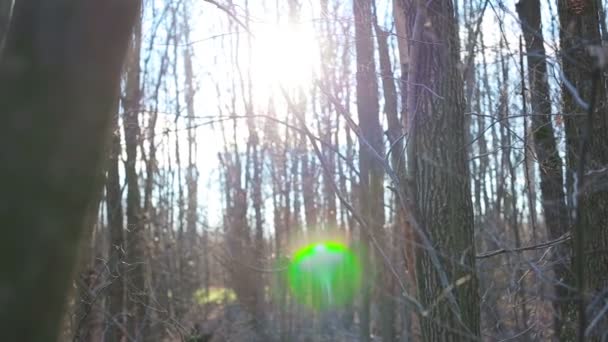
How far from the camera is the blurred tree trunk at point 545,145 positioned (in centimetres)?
456

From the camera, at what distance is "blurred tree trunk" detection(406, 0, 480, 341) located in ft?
11.5

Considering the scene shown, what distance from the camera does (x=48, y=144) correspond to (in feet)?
4.93

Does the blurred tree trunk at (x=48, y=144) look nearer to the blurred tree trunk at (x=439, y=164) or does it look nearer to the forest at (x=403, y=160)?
the forest at (x=403, y=160)

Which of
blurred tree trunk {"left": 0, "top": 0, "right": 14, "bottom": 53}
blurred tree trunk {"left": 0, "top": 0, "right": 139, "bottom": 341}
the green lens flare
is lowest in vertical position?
the green lens flare

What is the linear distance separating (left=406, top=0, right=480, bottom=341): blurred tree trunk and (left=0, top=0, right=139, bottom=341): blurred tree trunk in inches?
91.6

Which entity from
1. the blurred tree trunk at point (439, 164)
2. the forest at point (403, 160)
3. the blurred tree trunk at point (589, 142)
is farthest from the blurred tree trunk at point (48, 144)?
the blurred tree trunk at point (589, 142)

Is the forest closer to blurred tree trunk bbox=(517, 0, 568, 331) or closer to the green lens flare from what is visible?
blurred tree trunk bbox=(517, 0, 568, 331)

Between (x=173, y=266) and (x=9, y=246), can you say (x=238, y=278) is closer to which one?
(x=173, y=266)

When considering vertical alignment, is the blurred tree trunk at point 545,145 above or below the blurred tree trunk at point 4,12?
below

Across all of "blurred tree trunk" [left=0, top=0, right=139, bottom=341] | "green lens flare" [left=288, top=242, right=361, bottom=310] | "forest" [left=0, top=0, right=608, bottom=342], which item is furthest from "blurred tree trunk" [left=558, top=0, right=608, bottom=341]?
"green lens flare" [left=288, top=242, right=361, bottom=310]

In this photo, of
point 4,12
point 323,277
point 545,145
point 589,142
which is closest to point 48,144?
point 4,12

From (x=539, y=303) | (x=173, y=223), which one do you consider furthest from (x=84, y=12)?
(x=173, y=223)

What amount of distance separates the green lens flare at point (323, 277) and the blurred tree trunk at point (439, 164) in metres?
14.6

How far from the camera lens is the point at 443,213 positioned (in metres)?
3.58
